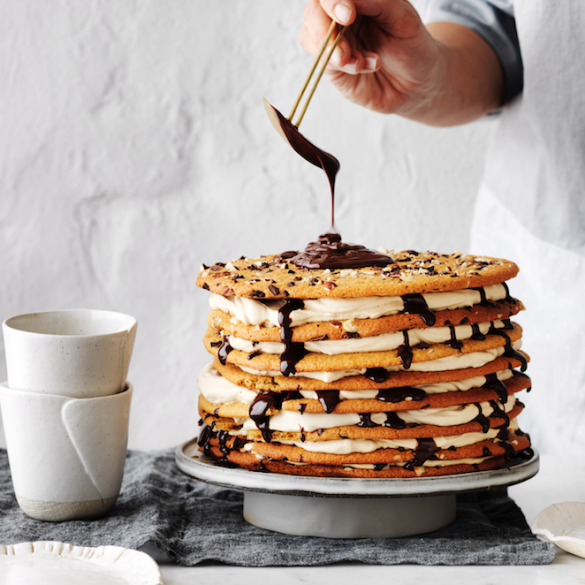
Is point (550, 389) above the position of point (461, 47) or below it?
below

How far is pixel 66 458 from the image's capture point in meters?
1.27

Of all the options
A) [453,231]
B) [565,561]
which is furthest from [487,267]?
[453,231]

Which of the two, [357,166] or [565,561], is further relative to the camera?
[357,166]

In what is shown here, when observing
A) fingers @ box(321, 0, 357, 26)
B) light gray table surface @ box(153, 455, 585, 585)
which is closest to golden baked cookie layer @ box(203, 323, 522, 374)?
light gray table surface @ box(153, 455, 585, 585)

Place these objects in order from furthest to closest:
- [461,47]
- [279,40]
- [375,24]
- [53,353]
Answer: [279,40] → [461,47] → [375,24] → [53,353]

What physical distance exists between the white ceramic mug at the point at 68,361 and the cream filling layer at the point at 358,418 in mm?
277

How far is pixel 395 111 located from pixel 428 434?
3.66 feet

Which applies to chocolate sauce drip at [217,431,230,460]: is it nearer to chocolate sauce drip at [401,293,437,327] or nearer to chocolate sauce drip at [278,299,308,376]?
chocolate sauce drip at [278,299,308,376]

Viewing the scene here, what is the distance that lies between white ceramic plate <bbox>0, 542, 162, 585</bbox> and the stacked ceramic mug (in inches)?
6.7

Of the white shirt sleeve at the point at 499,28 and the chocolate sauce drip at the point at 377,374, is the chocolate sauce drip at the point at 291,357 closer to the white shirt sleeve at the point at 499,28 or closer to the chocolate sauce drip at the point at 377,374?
the chocolate sauce drip at the point at 377,374

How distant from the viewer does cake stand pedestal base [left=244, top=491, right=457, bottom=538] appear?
1.23 meters

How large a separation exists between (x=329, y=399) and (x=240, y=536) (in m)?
0.29

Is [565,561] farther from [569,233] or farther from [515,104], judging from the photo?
[515,104]

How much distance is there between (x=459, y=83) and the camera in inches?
81.4
